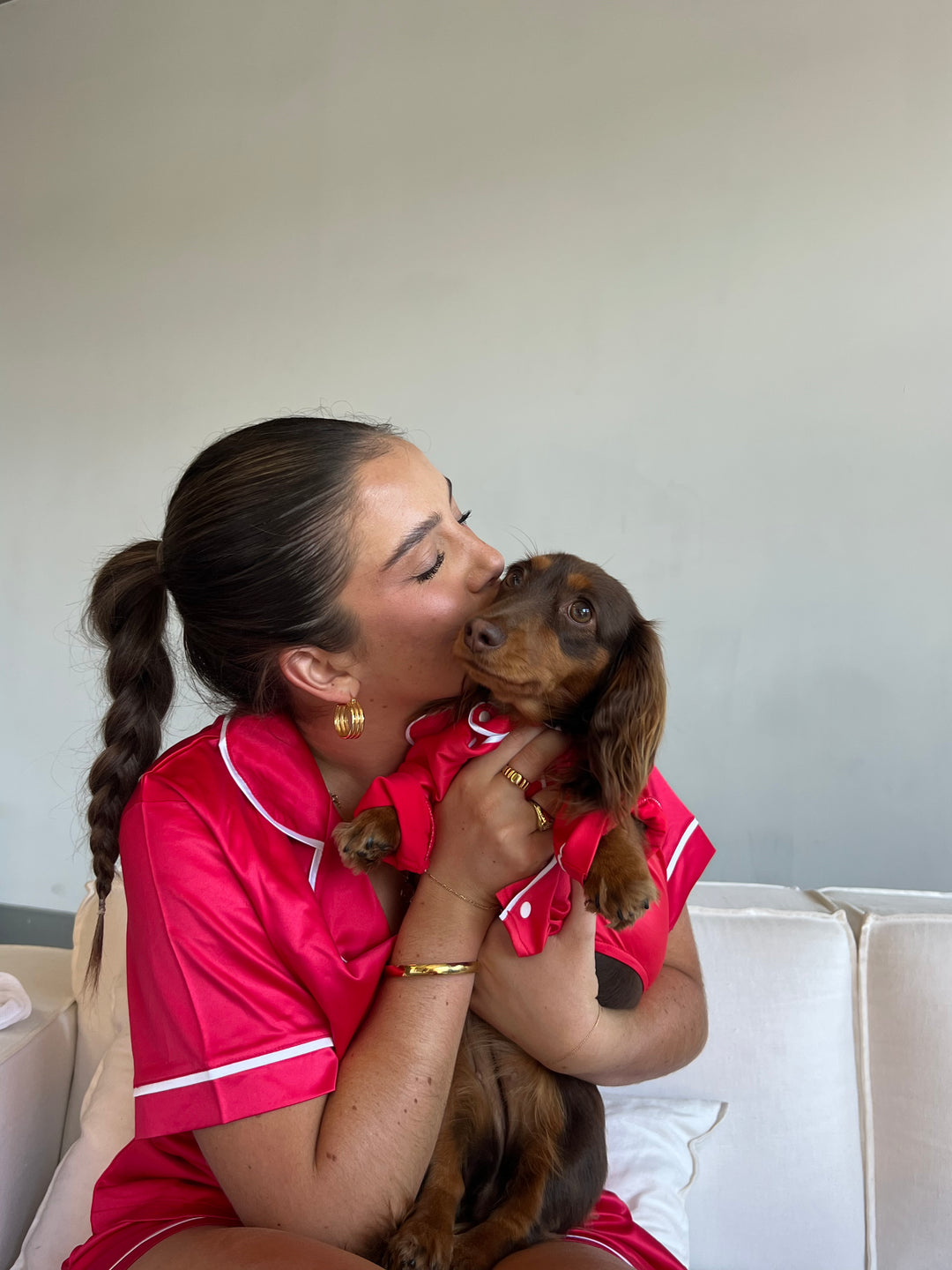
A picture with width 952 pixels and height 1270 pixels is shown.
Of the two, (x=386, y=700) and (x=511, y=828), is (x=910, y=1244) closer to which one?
(x=511, y=828)

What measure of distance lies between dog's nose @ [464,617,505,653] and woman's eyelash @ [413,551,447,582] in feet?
0.40

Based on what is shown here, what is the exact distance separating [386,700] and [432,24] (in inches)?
128

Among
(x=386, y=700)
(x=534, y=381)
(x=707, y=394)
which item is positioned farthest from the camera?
(x=534, y=381)

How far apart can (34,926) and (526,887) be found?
365cm

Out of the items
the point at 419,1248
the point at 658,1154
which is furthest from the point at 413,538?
the point at 658,1154

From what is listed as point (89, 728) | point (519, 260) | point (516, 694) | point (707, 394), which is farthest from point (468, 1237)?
point (89, 728)

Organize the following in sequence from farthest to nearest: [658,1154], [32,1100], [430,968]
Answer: [32,1100]
[658,1154]
[430,968]

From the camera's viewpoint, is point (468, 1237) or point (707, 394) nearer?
point (468, 1237)

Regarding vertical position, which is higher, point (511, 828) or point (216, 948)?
point (511, 828)

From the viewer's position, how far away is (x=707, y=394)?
3.18m

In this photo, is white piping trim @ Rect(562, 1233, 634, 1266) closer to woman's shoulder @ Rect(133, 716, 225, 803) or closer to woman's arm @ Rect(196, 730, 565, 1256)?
woman's arm @ Rect(196, 730, 565, 1256)

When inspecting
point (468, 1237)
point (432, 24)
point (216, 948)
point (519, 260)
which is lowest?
point (468, 1237)

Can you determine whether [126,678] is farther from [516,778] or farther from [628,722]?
[628,722]

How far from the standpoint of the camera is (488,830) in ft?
4.18
